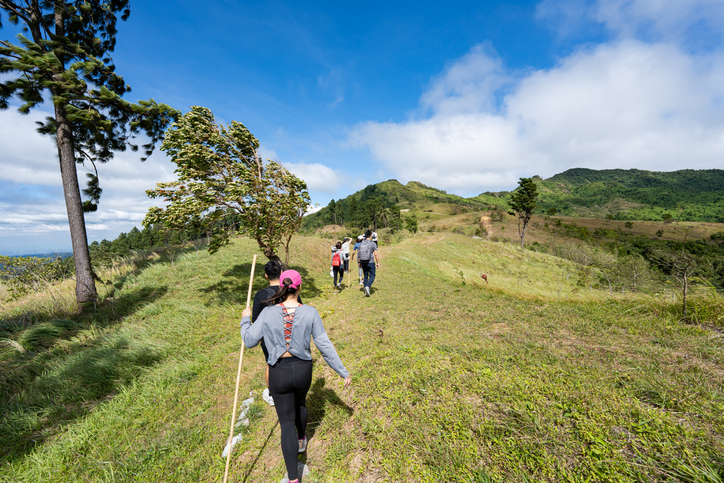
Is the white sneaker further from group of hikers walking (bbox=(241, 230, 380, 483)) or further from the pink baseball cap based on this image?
the pink baseball cap

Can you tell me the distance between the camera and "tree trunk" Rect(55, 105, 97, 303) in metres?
8.64

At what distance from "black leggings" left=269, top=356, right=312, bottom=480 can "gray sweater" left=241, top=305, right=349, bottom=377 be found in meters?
0.09

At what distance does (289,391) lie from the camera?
2883 millimetres

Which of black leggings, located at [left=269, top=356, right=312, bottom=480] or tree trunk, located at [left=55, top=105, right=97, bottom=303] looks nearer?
black leggings, located at [left=269, top=356, right=312, bottom=480]

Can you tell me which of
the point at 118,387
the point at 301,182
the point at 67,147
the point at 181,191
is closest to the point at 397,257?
the point at 301,182

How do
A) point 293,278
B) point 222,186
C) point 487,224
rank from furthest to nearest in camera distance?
point 487,224, point 222,186, point 293,278

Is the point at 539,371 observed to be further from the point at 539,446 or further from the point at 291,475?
the point at 291,475

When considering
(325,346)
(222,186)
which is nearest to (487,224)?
(222,186)

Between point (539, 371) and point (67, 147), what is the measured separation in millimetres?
15053

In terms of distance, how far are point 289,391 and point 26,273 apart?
47.1 feet

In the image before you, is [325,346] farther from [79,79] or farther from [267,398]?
[79,79]

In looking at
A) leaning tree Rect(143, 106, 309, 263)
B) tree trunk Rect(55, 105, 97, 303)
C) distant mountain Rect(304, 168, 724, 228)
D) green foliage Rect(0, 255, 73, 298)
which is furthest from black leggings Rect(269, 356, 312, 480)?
distant mountain Rect(304, 168, 724, 228)

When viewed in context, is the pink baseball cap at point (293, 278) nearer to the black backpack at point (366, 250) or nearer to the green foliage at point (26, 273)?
the black backpack at point (366, 250)

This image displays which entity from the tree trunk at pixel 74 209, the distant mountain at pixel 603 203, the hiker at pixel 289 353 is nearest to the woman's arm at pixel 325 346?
the hiker at pixel 289 353
